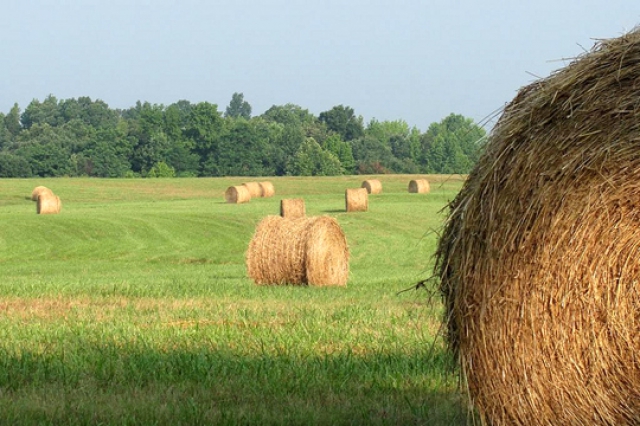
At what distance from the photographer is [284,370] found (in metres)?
8.39

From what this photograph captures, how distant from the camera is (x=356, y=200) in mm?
Answer: 43562

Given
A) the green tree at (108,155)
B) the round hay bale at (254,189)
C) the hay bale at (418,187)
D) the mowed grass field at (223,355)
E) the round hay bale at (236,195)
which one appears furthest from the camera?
the green tree at (108,155)

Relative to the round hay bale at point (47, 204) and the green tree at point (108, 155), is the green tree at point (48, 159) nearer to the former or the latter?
the green tree at point (108, 155)

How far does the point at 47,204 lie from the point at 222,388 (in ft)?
119

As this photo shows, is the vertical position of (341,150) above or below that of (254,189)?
above

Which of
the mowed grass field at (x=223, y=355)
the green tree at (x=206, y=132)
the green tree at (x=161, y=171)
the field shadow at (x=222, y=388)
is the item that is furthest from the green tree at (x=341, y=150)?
the field shadow at (x=222, y=388)

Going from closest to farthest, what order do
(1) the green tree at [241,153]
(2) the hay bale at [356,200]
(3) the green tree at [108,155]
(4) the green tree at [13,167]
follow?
1. (2) the hay bale at [356,200]
2. (4) the green tree at [13,167]
3. (3) the green tree at [108,155]
4. (1) the green tree at [241,153]

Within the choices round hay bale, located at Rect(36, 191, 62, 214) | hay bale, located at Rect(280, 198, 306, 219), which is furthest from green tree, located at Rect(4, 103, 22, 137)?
hay bale, located at Rect(280, 198, 306, 219)

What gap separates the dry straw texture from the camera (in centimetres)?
608

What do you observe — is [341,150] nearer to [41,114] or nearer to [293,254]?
[41,114]

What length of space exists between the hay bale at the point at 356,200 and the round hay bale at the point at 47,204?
11.8 metres

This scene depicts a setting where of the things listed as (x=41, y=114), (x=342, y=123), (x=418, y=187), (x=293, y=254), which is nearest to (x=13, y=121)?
(x=41, y=114)

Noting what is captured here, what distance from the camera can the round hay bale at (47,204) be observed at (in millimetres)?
42344

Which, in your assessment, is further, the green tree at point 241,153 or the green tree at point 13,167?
the green tree at point 241,153
